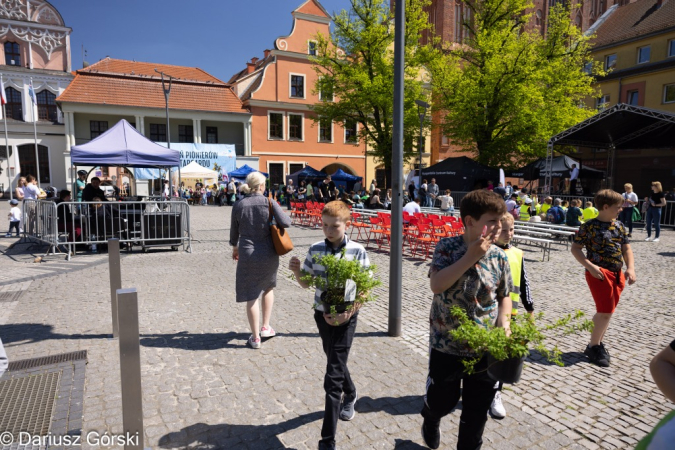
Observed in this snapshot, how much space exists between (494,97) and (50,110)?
3884 cm

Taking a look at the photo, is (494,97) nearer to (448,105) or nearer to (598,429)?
(448,105)

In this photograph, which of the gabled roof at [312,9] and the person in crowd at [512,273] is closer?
the person in crowd at [512,273]

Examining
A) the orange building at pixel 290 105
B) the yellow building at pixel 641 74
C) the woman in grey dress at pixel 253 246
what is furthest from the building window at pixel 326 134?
the woman in grey dress at pixel 253 246

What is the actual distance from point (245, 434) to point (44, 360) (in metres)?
2.53

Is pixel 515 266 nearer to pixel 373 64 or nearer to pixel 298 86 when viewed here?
pixel 373 64

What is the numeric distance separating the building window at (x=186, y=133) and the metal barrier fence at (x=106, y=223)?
1054 inches

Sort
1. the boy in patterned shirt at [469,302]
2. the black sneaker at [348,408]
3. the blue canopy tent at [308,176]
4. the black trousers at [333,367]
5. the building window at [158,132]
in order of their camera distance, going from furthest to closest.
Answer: the building window at [158,132] → the blue canopy tent at [308,176] → the black sneaker at [348,408] → the black trousers at [333,367] → the boy in patterned shirt at [469,302]

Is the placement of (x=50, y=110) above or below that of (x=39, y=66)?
below

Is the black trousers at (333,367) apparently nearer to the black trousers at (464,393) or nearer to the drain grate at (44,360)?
the black trousers at (464,393)

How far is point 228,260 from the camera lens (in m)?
9.66

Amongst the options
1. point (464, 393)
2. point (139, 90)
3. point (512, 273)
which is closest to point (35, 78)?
point (139, 90)

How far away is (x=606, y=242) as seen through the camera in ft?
13.5

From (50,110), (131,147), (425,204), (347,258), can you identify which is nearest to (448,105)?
(425,204)

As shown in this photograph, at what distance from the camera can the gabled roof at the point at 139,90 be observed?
32.0m
